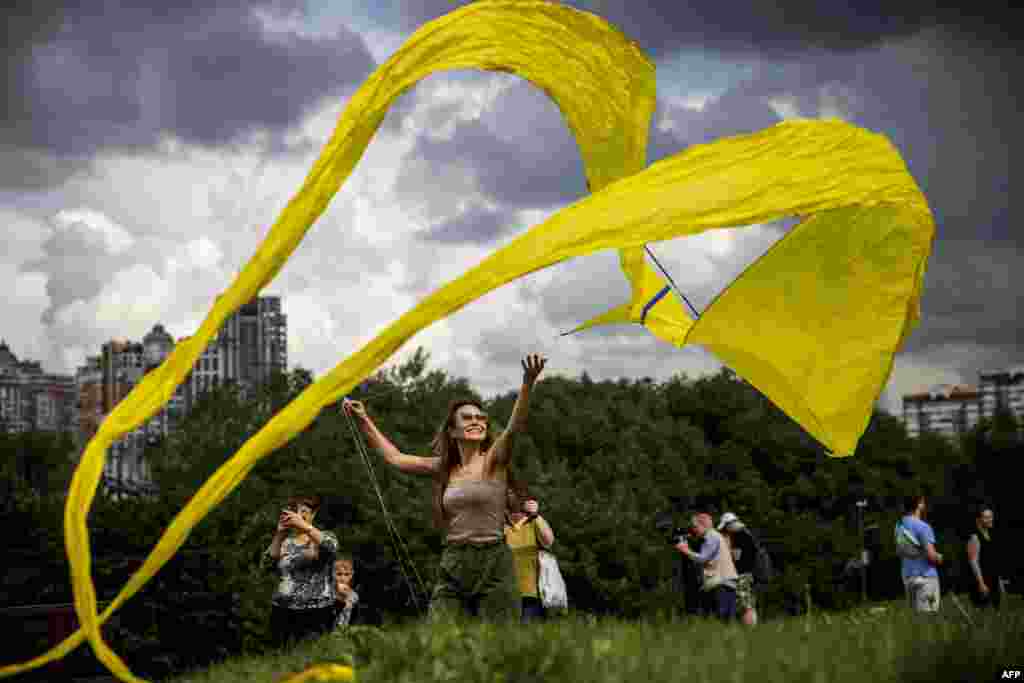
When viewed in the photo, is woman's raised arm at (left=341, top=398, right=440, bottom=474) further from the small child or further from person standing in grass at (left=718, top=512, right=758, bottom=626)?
person standing in grass at (left=718, top=512, right=758, bottom=626)

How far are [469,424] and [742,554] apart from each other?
735 centimetres

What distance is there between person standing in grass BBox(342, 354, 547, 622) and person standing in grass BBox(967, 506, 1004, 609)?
25.6ft

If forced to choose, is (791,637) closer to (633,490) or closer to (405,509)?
(405,509)

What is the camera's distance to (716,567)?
13.0 m

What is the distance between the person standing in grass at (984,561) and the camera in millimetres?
13180

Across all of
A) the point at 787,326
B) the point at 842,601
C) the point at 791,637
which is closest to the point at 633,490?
the point at 842,601

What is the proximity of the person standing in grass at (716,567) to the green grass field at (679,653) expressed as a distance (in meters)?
6.28

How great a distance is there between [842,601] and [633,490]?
41.2ft

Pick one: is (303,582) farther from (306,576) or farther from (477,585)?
(477,585)

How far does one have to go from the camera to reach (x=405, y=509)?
30.0m

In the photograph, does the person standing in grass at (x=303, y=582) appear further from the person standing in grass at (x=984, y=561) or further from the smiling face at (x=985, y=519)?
the smiling face at (x=985, y=519)

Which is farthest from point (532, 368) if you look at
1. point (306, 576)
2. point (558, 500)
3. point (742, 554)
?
point (558, 500)

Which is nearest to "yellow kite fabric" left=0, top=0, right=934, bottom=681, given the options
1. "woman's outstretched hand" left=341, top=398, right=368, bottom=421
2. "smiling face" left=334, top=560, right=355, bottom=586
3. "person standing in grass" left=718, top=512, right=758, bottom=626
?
"woman's outstretched hand" left=341, top=398, right=368, bottom=421

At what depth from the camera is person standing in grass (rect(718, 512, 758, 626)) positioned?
13.7 meters
